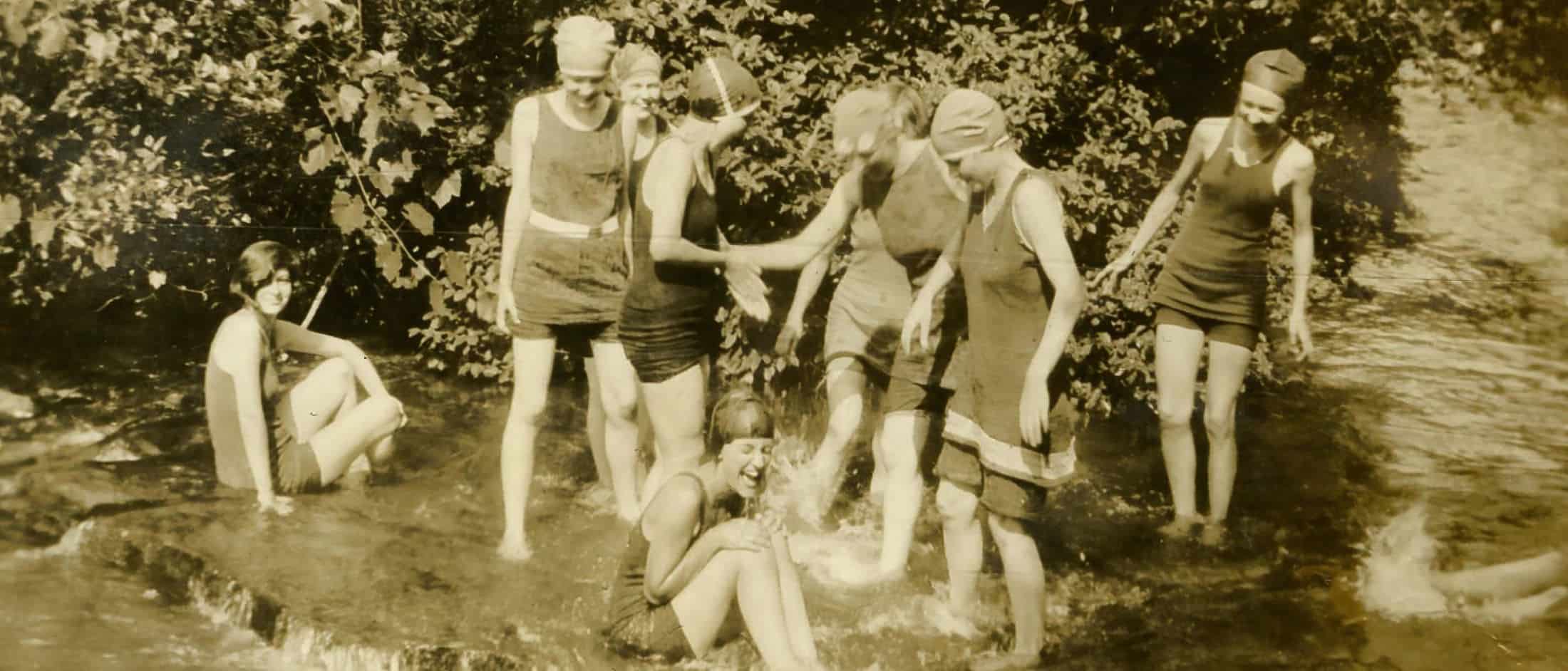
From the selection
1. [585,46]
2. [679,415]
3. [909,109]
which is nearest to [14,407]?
[679,415]

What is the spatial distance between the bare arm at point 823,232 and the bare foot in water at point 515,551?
4.11 feet

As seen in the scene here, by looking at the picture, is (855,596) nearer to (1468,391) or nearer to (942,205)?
(942,205)

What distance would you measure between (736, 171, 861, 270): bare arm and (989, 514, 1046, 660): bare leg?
1.18 meters

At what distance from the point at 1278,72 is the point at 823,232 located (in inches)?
58.2

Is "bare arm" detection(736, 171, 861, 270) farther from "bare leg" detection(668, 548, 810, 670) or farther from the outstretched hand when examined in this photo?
"bare leg" detection(668, 548, 810, 670)

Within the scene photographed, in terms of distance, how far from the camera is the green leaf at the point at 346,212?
5332 mm

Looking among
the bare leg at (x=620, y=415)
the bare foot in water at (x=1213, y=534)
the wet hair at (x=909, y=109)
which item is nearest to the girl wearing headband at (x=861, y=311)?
the wet hair at (x=909, y=109)

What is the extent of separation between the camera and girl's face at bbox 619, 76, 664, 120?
13.9ft

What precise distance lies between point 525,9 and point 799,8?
3.76 ft

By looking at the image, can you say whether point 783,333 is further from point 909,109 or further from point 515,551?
point 515,551

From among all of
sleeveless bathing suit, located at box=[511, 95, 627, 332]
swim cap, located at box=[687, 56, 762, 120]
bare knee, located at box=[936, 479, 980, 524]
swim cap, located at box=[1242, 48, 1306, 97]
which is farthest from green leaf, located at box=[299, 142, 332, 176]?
swim cap, located at box=[1242, 48, 1306, 97]

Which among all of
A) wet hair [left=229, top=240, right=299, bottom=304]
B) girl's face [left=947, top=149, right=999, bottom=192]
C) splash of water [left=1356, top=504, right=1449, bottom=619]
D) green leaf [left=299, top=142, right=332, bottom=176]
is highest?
girl's face [left=947, top=149, right=999, bottom=192]

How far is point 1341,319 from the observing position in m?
5.51

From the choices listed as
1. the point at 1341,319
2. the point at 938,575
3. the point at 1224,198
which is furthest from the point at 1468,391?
the point at 938,575
